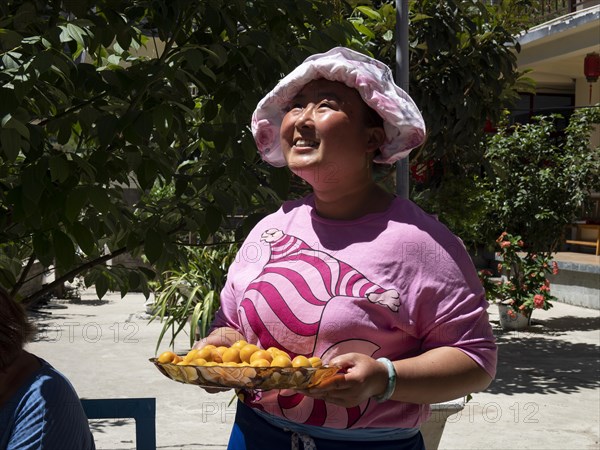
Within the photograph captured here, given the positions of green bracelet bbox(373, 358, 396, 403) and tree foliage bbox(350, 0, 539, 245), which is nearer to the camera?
green bracelet bbox(373, 358, 396, 403)

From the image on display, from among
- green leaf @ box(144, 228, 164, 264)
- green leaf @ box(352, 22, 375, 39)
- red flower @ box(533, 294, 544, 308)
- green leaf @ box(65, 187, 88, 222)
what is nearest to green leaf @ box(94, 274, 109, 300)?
green leaf @ box(144, 228, 164, 264)

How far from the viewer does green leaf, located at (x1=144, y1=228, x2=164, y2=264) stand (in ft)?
9.26

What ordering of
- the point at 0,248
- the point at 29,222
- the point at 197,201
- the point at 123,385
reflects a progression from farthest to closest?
the point at 123,385 → the point at 0,248 → the point at 197,201 → the point at 29,222

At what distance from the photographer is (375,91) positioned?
192cm

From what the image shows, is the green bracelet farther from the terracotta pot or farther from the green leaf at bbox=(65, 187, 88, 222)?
the terracotta pot

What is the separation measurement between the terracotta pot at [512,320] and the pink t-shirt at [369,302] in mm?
9771

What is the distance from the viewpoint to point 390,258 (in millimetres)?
1847

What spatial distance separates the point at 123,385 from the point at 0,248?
4647 mm

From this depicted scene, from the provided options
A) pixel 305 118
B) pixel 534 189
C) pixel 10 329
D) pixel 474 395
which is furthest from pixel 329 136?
pixel 534 189

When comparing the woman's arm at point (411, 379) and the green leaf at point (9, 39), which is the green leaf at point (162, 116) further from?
the woman's arm at point (411, 379)

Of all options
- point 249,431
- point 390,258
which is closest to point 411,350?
point 390,258

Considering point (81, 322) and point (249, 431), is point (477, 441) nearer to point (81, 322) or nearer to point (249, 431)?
point (249, 431)

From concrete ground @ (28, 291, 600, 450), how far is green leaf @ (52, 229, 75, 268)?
172 cm

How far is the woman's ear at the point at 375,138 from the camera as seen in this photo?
1943mm
